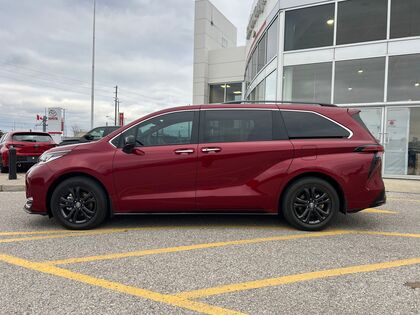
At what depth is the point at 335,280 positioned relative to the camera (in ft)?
10.8

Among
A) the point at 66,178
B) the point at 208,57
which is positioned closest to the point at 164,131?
the point at 66,178

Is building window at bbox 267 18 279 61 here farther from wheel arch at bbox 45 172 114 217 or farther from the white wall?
wheel arch at bbox 45 172 114 217

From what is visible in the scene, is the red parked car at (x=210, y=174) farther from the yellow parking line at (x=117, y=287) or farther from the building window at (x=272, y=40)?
the building window at (x=272, y=40)

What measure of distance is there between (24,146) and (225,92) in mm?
17801

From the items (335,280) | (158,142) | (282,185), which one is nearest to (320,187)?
(282,185)

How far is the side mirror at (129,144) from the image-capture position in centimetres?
469

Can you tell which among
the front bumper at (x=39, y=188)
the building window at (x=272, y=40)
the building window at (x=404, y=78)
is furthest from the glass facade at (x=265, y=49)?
the front bumper at (x=39, y=188)

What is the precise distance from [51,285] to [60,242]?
1311 mm

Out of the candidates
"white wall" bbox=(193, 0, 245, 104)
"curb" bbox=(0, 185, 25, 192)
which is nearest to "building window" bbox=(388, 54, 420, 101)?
"curb" bbox=(0, 185, 25, 192)

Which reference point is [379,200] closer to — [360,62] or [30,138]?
[360,62]

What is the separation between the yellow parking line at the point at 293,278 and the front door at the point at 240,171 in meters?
1.48

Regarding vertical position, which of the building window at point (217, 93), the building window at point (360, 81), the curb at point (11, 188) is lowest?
the curb at point (11, 188)

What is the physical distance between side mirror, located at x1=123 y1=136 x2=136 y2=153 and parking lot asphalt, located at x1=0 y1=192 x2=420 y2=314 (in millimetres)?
1138

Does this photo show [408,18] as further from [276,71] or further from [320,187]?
[320,187]
